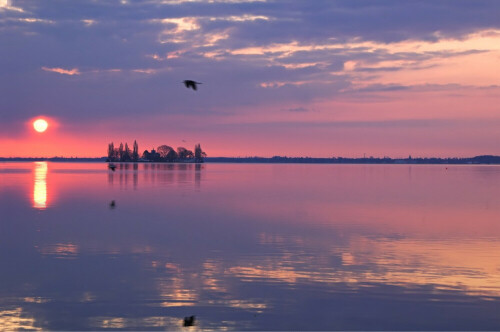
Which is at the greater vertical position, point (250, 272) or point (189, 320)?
point (250, 272)

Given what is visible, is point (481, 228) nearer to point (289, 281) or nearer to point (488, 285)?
point (488, 285)

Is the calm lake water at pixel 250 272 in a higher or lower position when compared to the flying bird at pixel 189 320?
higher

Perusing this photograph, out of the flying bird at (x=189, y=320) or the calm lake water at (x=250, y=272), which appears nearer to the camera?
the flying bird at (x=189, y=320)

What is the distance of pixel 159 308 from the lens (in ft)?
48.3

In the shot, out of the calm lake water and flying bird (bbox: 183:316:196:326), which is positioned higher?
the calm lake water

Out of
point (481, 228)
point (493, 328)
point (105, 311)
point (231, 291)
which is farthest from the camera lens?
point (481, 228)

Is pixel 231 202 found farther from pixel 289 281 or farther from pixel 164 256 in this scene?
pixel 289 281

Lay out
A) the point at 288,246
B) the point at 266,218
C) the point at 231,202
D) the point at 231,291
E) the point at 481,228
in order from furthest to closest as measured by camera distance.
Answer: the point at 231,202, the point at 266,218, the point at 481,228, the point at 288,246, the point at 231,291

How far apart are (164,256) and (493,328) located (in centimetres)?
1308

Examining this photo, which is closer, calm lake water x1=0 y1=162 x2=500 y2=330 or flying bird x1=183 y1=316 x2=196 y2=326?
flying bird x1=183 y1=316 x2=196 y2=326

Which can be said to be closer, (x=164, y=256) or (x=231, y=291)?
(x=231, y=291)

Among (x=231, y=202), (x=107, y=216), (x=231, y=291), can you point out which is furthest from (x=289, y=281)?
(x=231, y=202)

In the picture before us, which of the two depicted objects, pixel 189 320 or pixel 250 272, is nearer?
pixel 189 320

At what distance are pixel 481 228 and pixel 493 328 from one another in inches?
776
